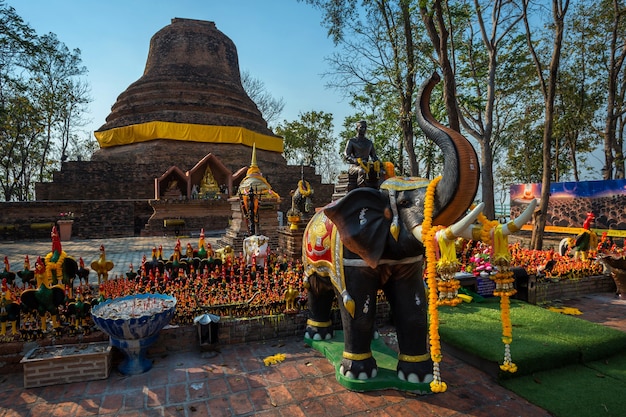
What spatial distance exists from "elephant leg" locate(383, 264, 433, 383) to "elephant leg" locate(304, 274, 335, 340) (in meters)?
1.30

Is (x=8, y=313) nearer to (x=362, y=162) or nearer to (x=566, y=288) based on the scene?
(x=362, y=162)

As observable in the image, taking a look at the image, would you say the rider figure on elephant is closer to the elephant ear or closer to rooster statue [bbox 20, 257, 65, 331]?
the elephant ear

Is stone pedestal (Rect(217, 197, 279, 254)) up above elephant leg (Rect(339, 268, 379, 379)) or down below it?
above

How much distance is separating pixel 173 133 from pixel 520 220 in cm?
2477

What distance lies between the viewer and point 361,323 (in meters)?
4.21

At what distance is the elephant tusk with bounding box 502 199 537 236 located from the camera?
2801 millimetres

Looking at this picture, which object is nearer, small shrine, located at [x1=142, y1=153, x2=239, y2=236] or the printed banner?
the printed banner

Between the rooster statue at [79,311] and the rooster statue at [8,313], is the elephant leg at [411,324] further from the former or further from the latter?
the rooster statue at [8,313]

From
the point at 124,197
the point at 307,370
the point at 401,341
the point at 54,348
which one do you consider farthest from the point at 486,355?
the point at 124,197

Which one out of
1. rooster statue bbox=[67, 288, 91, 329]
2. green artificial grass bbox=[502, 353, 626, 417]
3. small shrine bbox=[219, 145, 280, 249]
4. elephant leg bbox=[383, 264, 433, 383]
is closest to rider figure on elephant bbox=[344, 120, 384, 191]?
elephant leg bbox=[383, 264, 433, 383]

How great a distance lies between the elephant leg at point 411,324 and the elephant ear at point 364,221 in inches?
18.9

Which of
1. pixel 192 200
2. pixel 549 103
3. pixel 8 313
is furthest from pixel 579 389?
pixel 192 200

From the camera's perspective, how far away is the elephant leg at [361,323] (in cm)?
420

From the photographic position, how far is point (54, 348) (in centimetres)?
466
